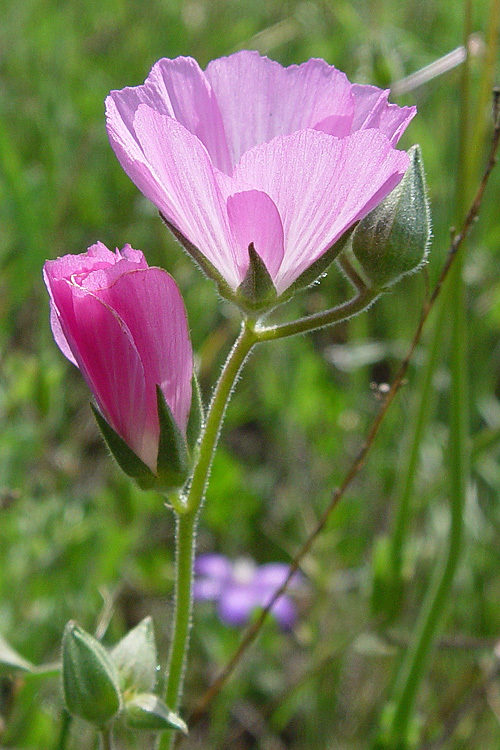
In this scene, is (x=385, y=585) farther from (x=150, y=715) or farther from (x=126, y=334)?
(x=126, y=334)

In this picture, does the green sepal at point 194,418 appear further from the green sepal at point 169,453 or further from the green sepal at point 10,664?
the green sepal at point 10,664

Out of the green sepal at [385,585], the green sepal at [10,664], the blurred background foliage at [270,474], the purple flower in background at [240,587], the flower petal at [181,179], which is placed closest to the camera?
the flower petal at [181,179]

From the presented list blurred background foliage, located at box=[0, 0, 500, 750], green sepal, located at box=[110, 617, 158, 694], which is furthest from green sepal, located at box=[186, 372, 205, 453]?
blurred background foliage, located at box=[0, 0, 500, 750]

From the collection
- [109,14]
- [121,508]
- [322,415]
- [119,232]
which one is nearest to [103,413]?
[121,508]

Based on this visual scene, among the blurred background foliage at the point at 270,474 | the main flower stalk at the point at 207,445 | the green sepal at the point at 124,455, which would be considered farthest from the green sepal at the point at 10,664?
the green sepal at the point at 124,455

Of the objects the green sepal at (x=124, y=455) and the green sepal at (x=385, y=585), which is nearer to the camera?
the green sepal at (x=124, y=455)

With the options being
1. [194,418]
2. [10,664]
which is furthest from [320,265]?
[10,664]
